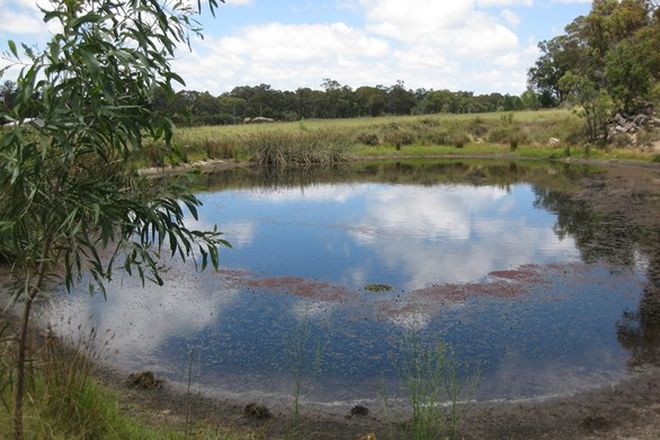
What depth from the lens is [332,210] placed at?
2183 centimetres

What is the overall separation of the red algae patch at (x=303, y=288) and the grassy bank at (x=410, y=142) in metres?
25.3

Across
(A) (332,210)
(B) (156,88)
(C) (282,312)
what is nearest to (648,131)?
(A) (332,210)

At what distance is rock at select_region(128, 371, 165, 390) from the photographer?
7.48 m

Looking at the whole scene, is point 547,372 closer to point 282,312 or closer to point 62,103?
point 282,312

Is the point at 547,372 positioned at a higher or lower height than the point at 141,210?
lower

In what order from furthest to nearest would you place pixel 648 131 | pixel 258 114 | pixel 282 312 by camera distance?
pixel 258 114 < pixel 648 131 < pixel 282 312

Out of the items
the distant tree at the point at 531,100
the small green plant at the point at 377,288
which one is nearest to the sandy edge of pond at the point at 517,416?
the small green plant at the point at 377,288

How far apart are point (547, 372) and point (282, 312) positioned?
4274mm

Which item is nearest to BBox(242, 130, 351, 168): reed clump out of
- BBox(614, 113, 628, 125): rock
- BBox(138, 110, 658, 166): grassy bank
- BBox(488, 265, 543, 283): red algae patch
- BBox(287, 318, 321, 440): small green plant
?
BBox(138, 110, 658, 166): grassy bank

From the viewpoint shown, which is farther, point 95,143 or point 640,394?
point 640,394

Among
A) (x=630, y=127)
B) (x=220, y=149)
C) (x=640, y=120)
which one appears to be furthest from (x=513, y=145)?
(x=220, y=149)

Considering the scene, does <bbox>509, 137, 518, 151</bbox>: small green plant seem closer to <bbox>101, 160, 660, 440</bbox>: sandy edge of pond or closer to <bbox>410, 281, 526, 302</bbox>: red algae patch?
<bbox>410, 281, 526, 302</bbox>: red algae patch

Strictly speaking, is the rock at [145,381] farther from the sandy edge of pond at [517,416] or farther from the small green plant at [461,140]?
the small green plant at [461,140]

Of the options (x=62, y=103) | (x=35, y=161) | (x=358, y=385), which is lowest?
(x=358, y=385)
